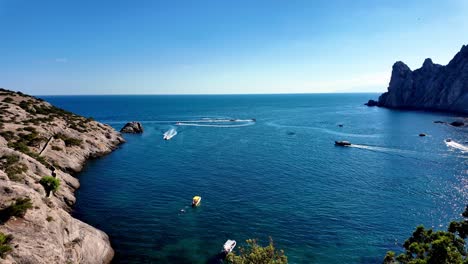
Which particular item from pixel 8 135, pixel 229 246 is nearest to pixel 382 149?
pixel 229 246

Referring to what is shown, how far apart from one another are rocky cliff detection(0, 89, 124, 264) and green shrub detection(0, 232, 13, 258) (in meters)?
0.15

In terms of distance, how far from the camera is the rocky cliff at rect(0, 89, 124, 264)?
103 feet

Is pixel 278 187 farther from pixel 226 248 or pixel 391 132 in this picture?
pixel 391 132

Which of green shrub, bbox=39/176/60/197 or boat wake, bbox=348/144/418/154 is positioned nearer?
green shrub, bbox=39/176/60/197

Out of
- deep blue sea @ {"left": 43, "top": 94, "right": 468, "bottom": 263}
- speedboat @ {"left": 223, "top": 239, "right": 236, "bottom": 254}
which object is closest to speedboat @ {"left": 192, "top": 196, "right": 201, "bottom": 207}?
deep blue sea @ {"left": 43, "top": 94, "right": 468, "bottom": 263}

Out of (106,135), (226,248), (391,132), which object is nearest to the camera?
(226,248)

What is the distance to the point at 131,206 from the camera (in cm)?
5512

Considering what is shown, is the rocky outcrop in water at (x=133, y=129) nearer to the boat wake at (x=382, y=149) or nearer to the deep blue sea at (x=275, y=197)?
the deep blue sea at (x=275, y=197)

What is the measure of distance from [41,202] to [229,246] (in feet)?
81.7

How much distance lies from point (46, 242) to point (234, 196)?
1380 inches

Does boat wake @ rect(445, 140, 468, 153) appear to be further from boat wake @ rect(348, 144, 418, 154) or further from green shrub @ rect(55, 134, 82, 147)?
green shrub @ rect(55, 134, 82, 147)

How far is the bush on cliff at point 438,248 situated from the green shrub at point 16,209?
37534 millimetres

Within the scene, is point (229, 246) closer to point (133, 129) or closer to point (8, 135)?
point (8, 135)

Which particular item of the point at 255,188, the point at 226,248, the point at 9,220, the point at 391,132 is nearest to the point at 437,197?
the point at 255,188
